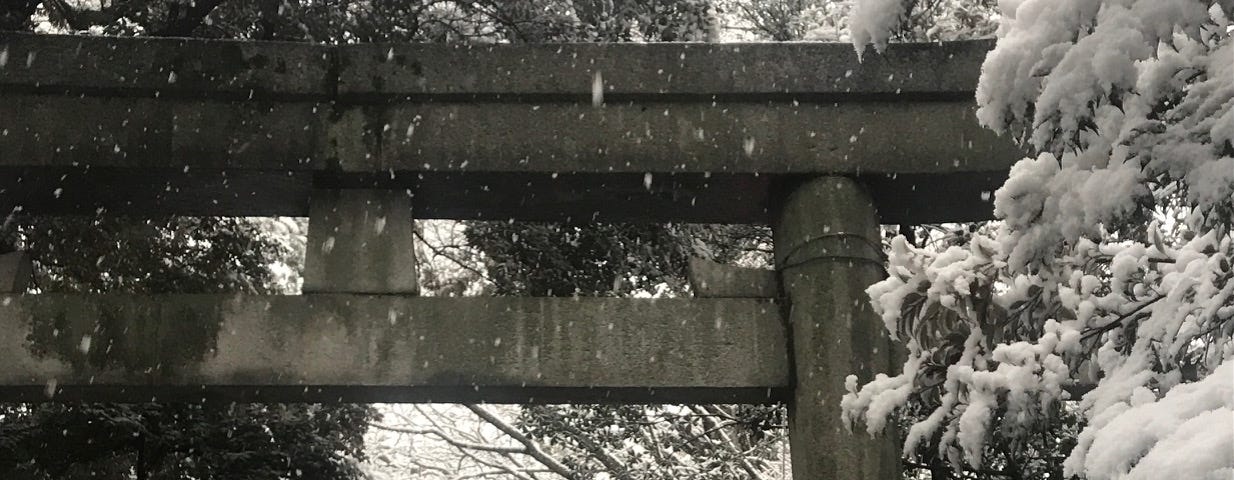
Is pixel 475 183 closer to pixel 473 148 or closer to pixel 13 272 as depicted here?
pixel 473 148

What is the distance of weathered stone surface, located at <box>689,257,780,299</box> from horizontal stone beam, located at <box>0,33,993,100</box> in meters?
0.72

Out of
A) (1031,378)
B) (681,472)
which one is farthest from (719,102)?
(681,472)

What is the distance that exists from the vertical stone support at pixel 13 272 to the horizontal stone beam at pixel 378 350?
13 centimetres

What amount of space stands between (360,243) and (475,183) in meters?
0.53

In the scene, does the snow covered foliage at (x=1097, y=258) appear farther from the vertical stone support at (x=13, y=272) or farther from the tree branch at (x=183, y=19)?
the tree branch at (x=183, y=19)

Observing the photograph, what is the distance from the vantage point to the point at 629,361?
4012 mm

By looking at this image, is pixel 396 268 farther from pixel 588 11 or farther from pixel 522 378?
pixel 588 11

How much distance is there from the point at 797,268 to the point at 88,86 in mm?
2909

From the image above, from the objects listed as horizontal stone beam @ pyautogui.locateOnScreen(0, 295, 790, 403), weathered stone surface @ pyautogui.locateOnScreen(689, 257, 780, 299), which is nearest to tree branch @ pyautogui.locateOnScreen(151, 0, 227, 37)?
horizontal stone beam @ pyautogui.locateOnScreen(0, 295, 790, 403)

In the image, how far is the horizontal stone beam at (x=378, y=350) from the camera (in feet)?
12.7

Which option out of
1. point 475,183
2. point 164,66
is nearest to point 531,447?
point 475,183

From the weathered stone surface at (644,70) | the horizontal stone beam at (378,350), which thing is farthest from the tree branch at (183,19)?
the horizontal stone beam at (378,350)

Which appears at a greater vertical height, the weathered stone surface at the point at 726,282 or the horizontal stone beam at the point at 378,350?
the weathered stone surface at the point at 726,282

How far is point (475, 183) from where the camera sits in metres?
4.33
